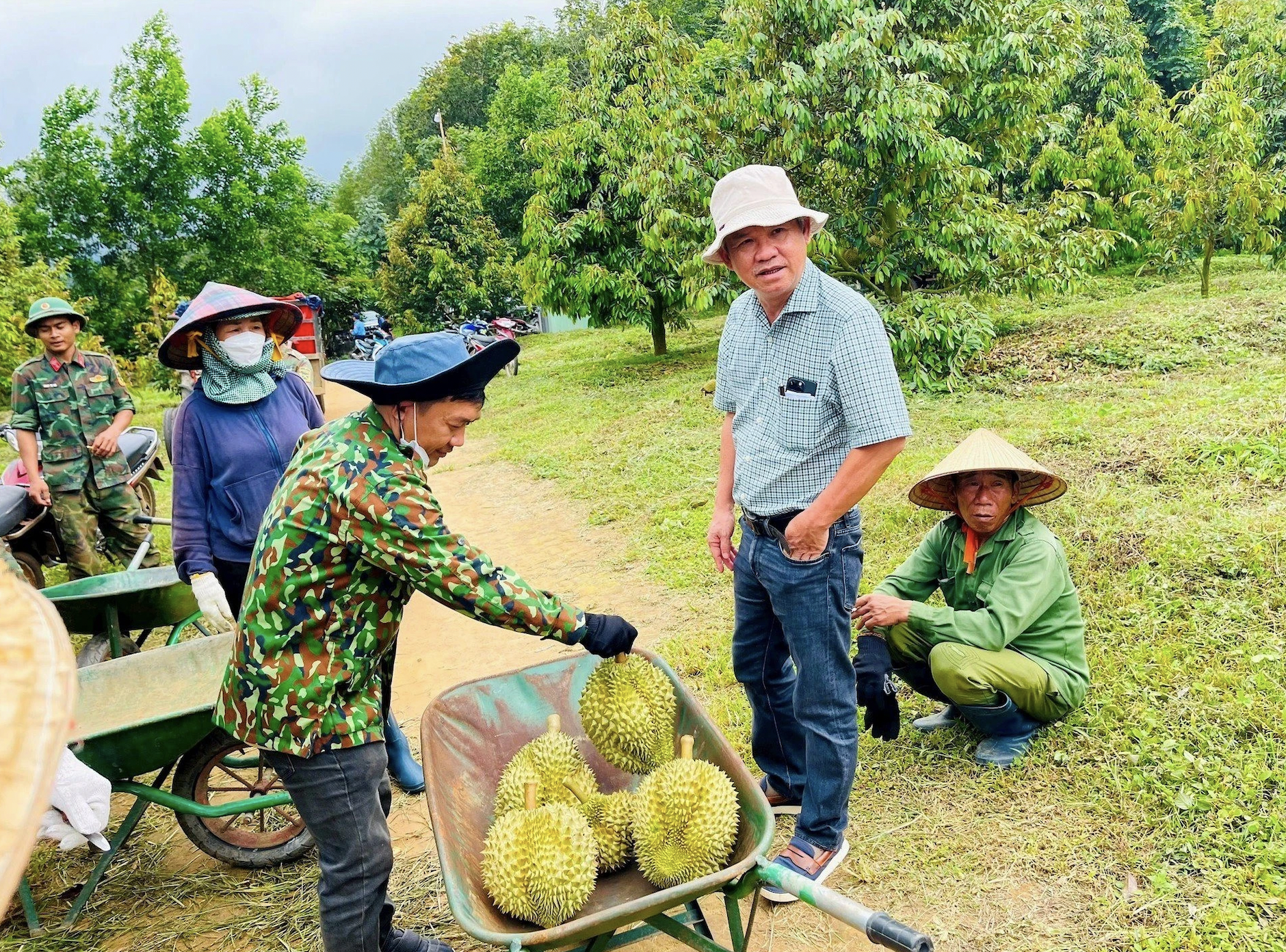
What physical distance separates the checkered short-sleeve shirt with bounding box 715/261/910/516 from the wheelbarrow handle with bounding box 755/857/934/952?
1.15m

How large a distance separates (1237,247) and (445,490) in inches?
505

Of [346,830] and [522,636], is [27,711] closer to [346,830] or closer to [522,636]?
[346,830]

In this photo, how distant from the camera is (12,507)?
5.81 m

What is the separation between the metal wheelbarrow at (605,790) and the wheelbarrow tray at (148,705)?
0.93m

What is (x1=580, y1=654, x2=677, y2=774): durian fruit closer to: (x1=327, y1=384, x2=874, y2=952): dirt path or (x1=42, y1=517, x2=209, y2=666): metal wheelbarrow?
(x1=327, y1=384, x2=874, y2=952): dirt path

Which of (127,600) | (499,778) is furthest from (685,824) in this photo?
(127,600)

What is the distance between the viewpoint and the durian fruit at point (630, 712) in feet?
8.63

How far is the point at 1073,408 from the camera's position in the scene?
761cm

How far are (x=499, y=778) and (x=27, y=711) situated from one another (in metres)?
2.36

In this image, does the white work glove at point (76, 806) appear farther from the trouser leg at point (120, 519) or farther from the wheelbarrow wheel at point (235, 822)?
the trouser leg at point (120, 519)

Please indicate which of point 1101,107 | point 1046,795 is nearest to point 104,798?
point 1046,795

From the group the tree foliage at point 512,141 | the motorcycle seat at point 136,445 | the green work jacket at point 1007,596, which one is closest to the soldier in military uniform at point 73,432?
the motorcycle seat at point 136,445

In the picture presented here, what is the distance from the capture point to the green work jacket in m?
3.39

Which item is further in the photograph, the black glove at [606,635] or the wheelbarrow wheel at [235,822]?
the wheelbarrow wheel at [235,822]
